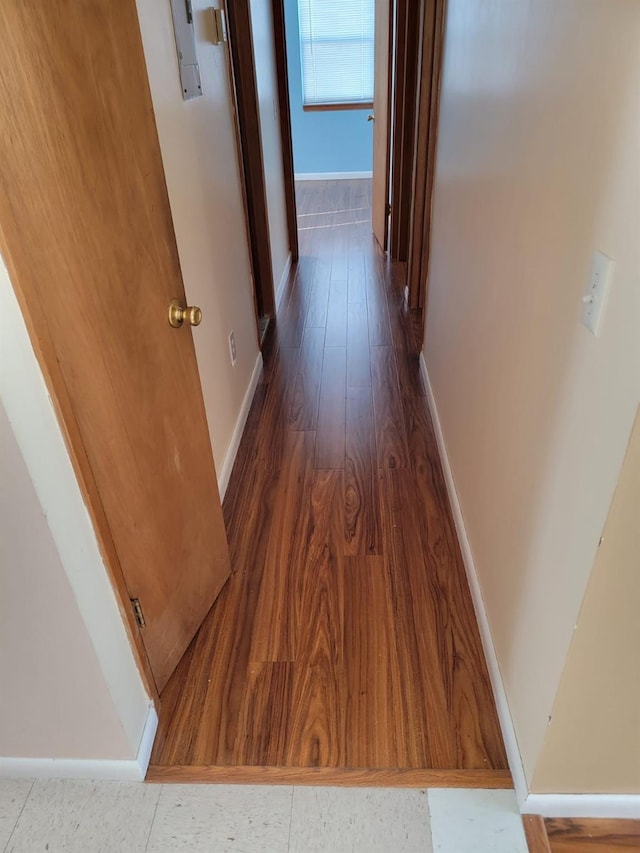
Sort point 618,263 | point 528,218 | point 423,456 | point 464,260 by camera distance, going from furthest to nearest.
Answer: point 423,456 < point 464,260 < point 528,218 < point 618,263

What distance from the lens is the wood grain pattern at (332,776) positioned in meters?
1.26

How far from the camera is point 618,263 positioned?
0.77m

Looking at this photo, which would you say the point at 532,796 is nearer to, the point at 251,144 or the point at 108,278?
the point at 108,278

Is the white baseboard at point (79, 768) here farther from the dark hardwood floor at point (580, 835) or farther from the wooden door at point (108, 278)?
the dark hardwood floor at point (580, 835)

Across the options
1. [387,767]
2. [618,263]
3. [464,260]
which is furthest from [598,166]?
[387,767]

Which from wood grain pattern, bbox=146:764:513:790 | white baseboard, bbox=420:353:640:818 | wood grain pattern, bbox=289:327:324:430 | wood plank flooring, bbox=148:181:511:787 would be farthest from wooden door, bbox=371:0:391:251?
wood grain pattern, bbox=146:764:513:790

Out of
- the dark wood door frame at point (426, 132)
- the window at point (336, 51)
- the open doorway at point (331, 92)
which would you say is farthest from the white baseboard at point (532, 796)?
the window at point (336, 51)

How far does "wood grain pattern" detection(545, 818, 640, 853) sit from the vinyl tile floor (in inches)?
2.8

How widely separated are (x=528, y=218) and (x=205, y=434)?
3.12 ft

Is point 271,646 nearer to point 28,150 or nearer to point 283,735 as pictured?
point 283,735

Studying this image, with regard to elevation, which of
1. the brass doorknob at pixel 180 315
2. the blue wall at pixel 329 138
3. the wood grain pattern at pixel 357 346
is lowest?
the wood grain pattern at pixel 357 346

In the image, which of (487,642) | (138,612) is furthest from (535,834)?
(138,612)

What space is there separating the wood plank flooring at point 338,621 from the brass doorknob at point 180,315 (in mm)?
848

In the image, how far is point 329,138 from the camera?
22.1 ft
